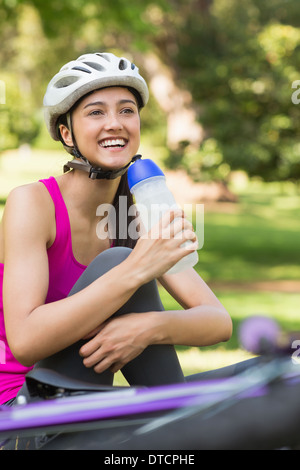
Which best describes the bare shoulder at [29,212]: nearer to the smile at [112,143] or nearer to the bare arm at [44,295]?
the bare arm at [44,295]

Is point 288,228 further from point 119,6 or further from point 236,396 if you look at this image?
point 236,396

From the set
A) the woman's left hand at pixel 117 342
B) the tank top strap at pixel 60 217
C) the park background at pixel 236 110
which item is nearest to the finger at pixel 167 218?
the woman's left hand at pixel 117 342

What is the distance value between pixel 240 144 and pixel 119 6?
321cm

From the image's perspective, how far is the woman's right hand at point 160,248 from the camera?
223cm

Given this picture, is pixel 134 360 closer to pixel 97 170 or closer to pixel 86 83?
pixel 97 170

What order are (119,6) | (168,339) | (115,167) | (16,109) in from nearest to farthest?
(168,339) → (115,167) → (119,6) → (16,109)

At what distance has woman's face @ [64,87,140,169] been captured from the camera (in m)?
2.60

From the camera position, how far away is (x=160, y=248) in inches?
87.8

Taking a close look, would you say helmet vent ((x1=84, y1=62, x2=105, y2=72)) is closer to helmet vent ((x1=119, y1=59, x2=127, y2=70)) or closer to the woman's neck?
helmet vent ((x1=119, y1=59, x2=127, y2=70))

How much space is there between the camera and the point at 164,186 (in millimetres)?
2465

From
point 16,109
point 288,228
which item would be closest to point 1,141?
point 16,109

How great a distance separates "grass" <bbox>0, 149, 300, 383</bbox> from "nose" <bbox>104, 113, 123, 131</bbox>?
1.43 feet

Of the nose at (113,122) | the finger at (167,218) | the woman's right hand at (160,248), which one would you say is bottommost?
the woman's right hand at (160,248)

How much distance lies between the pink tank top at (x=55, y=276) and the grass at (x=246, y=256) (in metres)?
0.41
